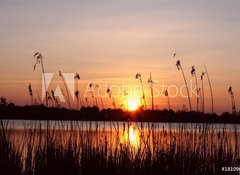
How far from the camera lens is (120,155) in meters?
7.00

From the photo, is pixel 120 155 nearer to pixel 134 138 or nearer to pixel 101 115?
pixel 101 115

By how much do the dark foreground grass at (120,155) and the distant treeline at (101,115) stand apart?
0.76ft

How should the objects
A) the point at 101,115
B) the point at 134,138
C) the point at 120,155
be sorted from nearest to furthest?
the point at 120,155
the point at 101,115
the point at 134,138

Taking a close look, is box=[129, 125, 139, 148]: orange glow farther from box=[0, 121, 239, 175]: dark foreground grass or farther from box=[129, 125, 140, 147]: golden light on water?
box=[0, 121, 239, 175]: dark foreground grass

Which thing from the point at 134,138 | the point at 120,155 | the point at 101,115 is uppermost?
the point at 101,115

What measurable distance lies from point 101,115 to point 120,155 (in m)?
1.15

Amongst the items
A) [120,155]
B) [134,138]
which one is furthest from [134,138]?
[120,155]

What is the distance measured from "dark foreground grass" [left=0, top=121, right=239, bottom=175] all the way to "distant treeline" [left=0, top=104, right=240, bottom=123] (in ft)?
0.76

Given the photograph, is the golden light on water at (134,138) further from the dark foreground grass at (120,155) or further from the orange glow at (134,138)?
the dark foreground grass at (120,155)

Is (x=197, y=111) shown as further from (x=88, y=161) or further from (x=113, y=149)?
(x=88, y=161)

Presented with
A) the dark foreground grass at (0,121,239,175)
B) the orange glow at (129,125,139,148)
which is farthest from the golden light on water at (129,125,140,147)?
the dark foreground grass at (0,121,239,175)

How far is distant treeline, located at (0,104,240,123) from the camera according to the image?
7.02 meters

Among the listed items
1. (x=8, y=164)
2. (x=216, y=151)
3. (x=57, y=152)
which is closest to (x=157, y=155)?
(x=216, y=151)

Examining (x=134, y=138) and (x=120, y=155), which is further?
(x=134, y=138)
